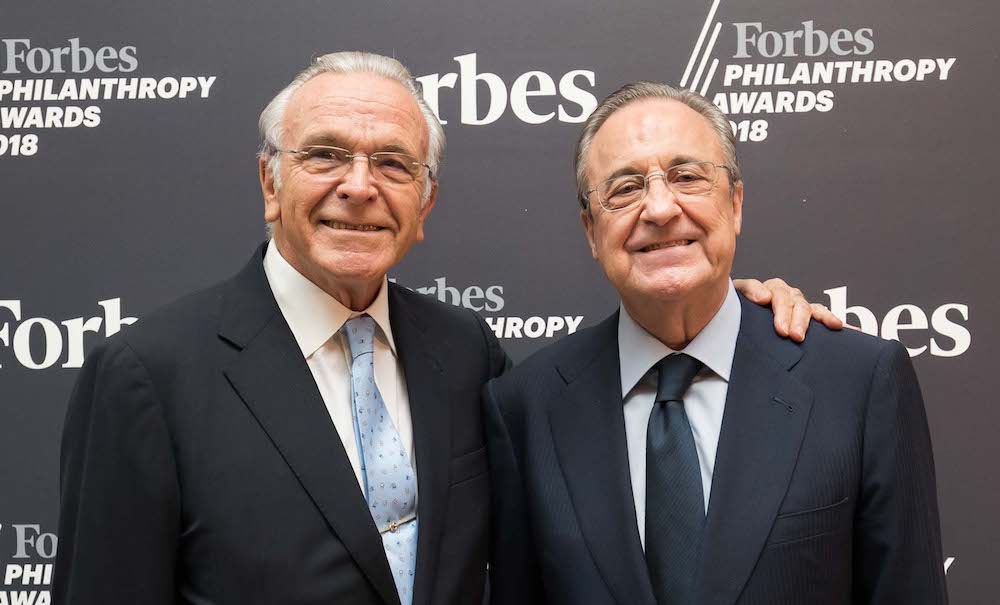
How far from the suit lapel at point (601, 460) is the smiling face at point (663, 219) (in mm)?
152

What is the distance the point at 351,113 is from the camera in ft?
5.39

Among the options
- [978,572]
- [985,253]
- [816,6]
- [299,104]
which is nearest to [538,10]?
[816,6]

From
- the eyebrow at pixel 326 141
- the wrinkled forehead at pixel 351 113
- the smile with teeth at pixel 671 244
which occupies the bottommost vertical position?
the smile with teeth at pixel 671 244

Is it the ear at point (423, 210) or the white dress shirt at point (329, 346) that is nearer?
the white dress shirt at point (329, 346)

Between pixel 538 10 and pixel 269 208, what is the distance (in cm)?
112

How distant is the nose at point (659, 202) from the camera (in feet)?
5.15

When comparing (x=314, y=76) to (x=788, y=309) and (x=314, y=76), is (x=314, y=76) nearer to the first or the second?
(x=314, y=76)

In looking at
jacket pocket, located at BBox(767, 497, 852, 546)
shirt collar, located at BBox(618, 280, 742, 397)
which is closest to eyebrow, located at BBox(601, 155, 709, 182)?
shirt collar, located at BBox(618, 280, 742, 397)

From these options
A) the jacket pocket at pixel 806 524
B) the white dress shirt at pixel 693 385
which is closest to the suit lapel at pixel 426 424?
the white dress shirt at pixel 693 385

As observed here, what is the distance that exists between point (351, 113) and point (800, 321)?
0.93 metres

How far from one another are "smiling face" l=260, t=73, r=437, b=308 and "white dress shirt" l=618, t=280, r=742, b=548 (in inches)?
19.7

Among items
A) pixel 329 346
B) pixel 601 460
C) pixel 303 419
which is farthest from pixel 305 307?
pixel 601 460

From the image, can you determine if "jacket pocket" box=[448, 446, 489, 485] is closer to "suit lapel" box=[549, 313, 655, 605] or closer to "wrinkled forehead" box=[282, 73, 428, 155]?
"suit lapel" box=[549, 313, 655, 605]

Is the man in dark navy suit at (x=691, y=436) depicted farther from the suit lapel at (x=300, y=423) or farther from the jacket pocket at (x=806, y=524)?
the suit lapel at (x=300, y=423)
